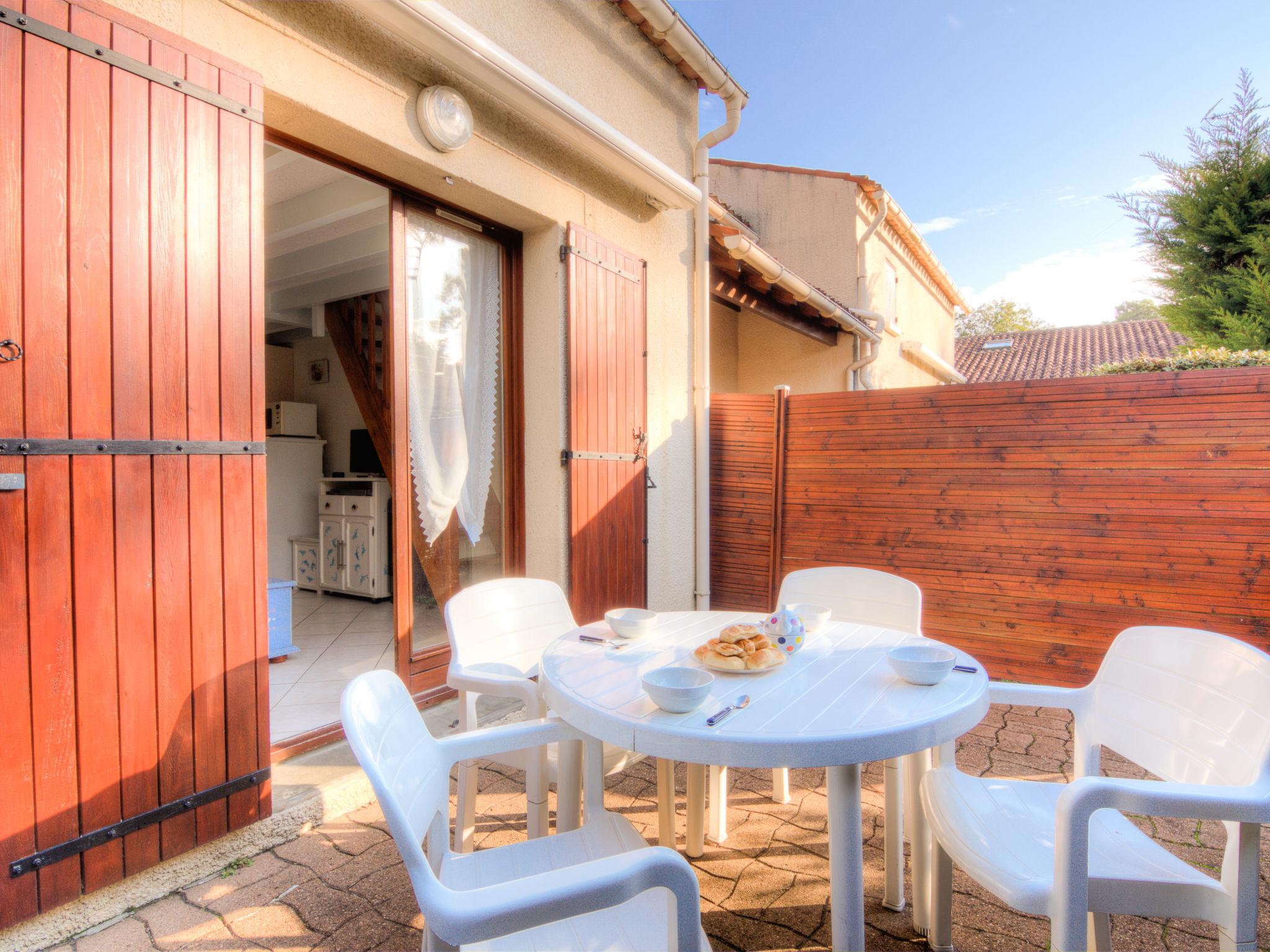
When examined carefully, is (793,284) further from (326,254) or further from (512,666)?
(512,666)

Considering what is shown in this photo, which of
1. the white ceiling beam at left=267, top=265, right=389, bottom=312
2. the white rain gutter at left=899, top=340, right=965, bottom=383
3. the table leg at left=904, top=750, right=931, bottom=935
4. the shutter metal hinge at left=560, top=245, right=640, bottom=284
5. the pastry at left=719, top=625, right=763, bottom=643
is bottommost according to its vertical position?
the table leg at left=904, top=750, right=931, bottom=935

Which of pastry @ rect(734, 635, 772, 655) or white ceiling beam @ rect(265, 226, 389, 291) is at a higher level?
white ceiling beam @ rect(265, 226, 389, 291)

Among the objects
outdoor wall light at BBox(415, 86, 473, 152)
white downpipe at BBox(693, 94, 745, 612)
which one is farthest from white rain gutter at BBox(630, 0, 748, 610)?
outdoor wall light at BBox(415, 86, 473, 152)

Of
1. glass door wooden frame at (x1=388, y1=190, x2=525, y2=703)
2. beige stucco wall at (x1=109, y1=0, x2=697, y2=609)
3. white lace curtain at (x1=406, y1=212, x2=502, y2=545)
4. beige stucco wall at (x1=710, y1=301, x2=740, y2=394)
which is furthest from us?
beige stucco wall at (x1=710, y1=301, x2=740, y2=394)

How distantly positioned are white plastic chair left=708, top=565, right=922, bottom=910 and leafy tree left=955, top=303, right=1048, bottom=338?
32836mm

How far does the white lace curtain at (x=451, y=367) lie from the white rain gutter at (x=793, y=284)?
80.1 inches

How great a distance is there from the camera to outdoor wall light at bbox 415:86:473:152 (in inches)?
107

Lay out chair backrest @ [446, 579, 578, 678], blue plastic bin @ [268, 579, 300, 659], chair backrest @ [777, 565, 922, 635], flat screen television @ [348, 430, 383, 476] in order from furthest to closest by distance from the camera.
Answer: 1. flat screen television @ [348, 430, 383, 476]
2. blue plastic bin @ [268, 579, 300, 659]
3. chair backrest @ [777, 565, 922, 635]
4. chair backrest @ [446, 579, 578, 678]

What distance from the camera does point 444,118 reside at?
2.77m

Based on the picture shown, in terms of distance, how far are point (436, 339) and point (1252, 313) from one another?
24.3 feet

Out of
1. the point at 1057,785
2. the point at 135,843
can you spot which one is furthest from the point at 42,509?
the point at 1057,785

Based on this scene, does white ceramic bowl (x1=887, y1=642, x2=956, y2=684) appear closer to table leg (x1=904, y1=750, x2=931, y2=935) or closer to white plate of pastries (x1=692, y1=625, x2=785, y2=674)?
white plate of pastries (x1=692, y1=625, x2=785, y2=674)

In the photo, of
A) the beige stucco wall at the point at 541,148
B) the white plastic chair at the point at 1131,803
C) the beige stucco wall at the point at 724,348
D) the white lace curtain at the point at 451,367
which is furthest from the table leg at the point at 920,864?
the beige stucco wall at the point at 724,348

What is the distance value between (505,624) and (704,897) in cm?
103
